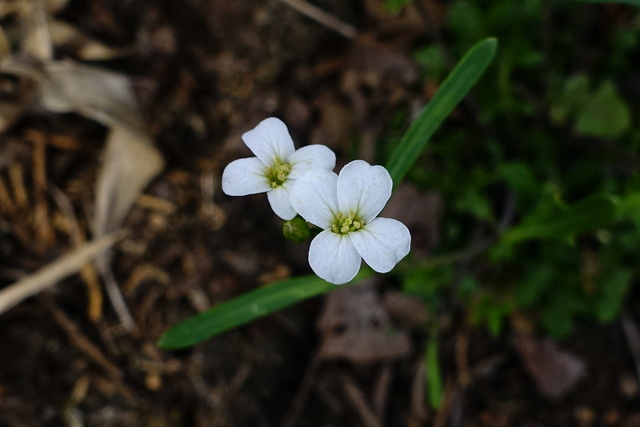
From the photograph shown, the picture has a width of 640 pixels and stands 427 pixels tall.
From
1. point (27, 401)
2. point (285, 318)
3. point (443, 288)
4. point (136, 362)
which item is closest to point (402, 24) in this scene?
point (443, 288)

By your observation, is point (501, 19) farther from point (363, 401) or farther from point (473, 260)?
point (363, 401)

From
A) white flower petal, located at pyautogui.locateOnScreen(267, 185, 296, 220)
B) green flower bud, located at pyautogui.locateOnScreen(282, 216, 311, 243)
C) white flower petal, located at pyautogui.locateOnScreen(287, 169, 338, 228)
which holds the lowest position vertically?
green flower bud, located at pyautogui.locateOnScreen(282, 216, 311, 243)

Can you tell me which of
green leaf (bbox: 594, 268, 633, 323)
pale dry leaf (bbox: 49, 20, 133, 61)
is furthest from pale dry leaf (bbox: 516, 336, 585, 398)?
pale dry leaf (bbox: 49, 20, 133, 61)

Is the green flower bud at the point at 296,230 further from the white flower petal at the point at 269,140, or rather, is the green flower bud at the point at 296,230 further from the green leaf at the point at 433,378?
the green leaf at the point at 433,378

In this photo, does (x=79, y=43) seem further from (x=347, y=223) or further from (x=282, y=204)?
(x=347, y=223)

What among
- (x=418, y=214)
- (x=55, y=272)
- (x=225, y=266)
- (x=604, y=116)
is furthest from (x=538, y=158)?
(x=55, y=272)

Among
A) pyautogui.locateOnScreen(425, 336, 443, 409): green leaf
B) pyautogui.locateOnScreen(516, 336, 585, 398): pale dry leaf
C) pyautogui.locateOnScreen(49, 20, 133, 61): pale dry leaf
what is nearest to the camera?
pyautogui.locateOnScreen(425, 336, 443, 409): green leaf

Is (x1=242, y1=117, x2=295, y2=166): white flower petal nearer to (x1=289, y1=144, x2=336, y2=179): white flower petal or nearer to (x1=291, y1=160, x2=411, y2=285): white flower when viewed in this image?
(x1=289, y1=144, x2=336, y2=179): white flower petal
